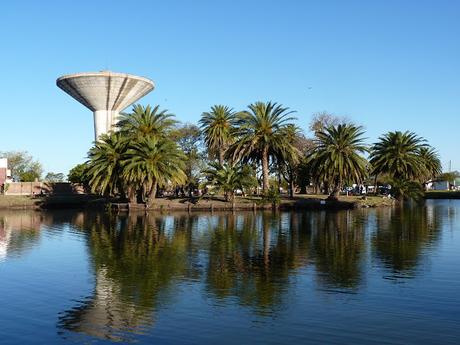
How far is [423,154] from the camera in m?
109

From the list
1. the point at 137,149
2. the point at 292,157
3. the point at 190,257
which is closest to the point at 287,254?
the point at 190,257

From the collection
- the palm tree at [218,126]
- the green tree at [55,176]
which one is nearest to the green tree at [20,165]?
the green tree at [55,176]

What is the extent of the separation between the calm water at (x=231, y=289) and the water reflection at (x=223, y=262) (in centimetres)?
6

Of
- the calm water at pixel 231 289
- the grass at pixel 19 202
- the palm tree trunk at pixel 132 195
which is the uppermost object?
the palm tree trunk at pixel 132 195

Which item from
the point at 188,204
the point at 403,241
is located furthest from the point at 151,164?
the point at 403,241

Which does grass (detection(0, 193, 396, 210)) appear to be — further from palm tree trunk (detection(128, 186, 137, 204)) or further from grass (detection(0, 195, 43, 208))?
palm tree trunk (detection(128, 186, 137, 204))

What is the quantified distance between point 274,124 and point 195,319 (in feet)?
189

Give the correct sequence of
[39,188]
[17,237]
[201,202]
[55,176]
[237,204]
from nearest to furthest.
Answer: [17,237] → [237,204] → [201,202] → [39,188] → [55,176]

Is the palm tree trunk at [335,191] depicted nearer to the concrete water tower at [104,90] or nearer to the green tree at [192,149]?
the green tree at [192,149]

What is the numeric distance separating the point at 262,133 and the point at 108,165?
20955mm

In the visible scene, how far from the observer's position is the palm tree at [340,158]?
2767 inches

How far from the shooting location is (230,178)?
6544cm

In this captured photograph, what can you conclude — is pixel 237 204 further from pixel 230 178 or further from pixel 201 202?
pixel 201 202

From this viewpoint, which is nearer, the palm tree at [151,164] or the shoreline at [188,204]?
the palm tree at [151,164]
